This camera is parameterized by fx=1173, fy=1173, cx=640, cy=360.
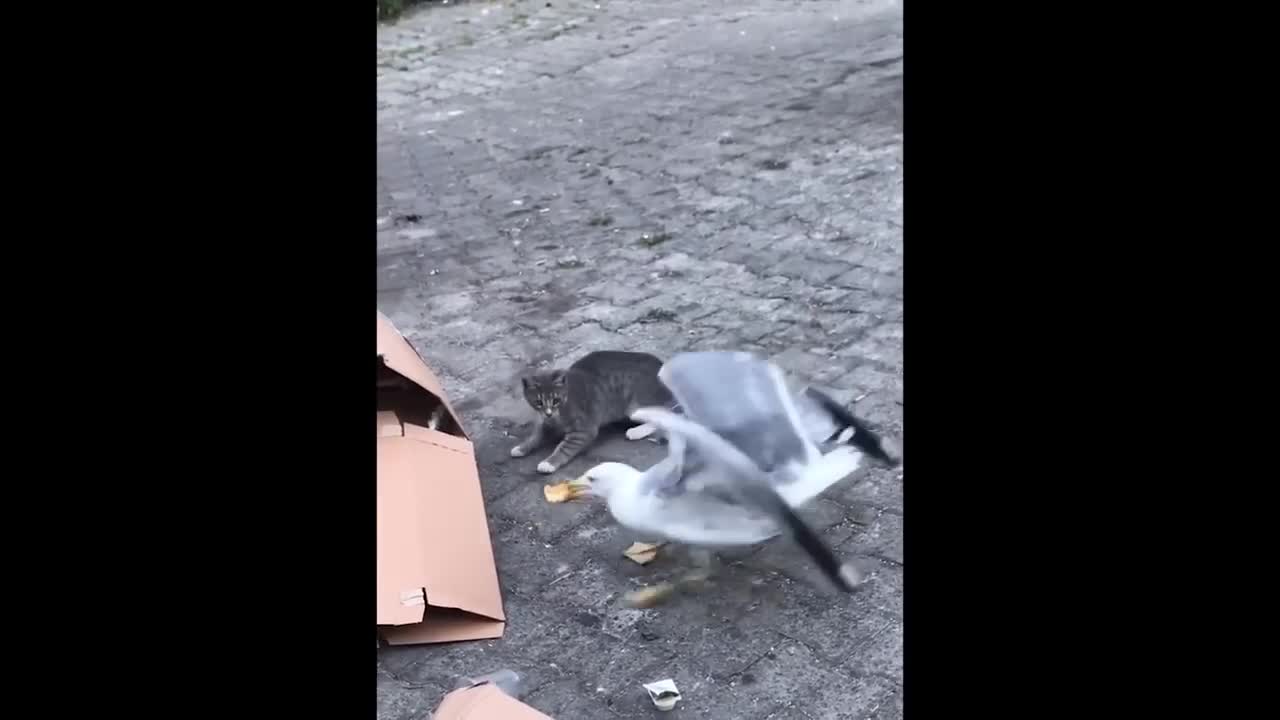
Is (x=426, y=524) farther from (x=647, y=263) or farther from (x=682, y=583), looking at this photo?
(x=647, y=263)

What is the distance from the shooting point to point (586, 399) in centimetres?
312

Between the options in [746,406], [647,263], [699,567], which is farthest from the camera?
[647,263]

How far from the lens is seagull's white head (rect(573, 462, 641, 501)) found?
290 cm

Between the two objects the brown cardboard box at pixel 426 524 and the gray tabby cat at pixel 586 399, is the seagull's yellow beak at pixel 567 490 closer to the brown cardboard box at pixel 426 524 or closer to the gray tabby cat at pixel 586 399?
the gray tabby cat at pixel 586 399

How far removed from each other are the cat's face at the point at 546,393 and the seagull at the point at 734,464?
8.2 inches

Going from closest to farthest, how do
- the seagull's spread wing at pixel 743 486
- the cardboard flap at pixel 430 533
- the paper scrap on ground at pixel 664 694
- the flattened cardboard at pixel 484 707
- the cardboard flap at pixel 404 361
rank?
the flattened cardboard at pixel 484 707, the paper scrap on ground at pixel 664 694, the cardboard flap at pixel 430 533, the seagull's spread wing at pixel 743 486, the cardboard flap at pixel 404 361

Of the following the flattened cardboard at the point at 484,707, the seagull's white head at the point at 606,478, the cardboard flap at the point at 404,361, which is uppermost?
the cardboard flap at the point at 404,361

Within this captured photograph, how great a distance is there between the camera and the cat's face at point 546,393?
3.09 meters

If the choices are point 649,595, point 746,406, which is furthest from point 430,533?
point 746,406

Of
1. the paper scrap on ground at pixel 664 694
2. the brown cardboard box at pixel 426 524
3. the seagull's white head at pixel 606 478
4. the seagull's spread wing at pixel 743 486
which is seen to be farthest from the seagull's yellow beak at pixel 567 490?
the paper scrap on ground at pixel 664 694

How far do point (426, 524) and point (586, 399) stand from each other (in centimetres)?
70

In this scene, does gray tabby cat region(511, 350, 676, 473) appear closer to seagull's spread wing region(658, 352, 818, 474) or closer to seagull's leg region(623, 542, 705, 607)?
seagull's spread wing region(658, 352, 818, 474)
